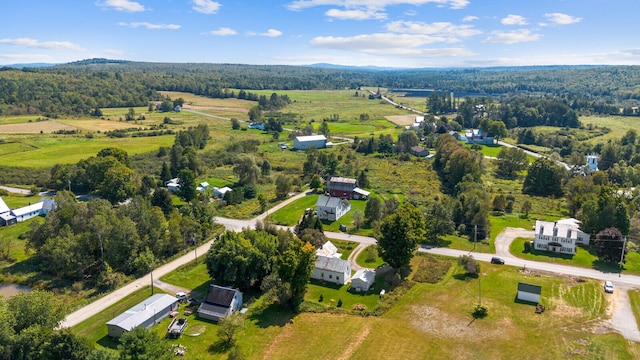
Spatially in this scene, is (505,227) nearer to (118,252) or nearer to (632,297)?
(632,297)

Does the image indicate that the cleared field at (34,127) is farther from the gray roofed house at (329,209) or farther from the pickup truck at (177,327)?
the pickup truck at (177,327)

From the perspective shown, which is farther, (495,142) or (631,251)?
(495,142)

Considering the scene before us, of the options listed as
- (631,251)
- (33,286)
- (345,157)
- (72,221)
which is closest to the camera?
(33,286)

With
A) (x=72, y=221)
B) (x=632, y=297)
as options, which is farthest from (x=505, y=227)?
(x=72, y=221)

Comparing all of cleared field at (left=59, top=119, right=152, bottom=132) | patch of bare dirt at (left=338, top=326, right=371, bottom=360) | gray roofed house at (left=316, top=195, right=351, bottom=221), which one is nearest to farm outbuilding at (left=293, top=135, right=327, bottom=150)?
gray roofed house at (left=316, top=195, right=351, bottom=221)

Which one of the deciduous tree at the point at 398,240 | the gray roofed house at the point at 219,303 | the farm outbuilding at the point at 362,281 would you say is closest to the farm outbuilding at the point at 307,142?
the deciduous tree at the point at 398,240

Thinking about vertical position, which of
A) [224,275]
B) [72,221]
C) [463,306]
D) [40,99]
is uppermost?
[40,99]

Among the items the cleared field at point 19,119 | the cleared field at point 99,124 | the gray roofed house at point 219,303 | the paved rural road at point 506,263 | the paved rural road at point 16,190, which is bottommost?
the paved rural road at point 506,263
